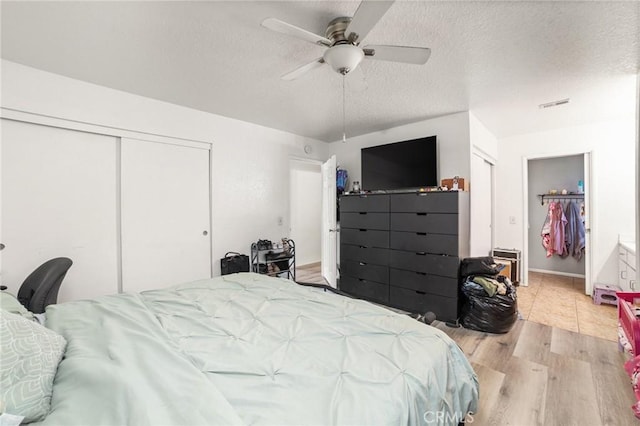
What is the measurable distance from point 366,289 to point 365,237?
2.22 feet

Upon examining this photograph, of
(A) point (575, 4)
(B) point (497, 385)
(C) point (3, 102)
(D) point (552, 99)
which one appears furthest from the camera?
(D) point (552, 99)

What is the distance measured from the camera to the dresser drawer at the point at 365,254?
→ 3275mm

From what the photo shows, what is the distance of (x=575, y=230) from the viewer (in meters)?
4.33

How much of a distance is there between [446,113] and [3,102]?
4055 mm

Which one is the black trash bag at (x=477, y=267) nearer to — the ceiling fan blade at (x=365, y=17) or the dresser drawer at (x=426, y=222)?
the dresser drawer at (x=426, y=222)

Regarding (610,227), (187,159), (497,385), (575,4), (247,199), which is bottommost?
(497,385)

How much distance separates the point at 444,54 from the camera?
1.94 m

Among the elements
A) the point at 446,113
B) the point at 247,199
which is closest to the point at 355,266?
the point at 247,199

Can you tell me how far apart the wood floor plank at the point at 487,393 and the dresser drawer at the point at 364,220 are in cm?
166

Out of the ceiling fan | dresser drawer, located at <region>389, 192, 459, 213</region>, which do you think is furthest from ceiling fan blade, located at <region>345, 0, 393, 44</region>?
dresser drawer, located at <region>389, 192, 459, 213</region>

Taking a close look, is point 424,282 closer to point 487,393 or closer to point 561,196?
point 487,393

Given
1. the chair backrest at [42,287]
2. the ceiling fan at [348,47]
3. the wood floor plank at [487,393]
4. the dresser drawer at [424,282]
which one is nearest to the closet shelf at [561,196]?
the dresser drawer at [424,282]

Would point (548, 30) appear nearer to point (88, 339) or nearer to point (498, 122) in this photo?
point (498, 122)

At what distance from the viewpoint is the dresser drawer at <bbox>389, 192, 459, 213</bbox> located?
107 inches
